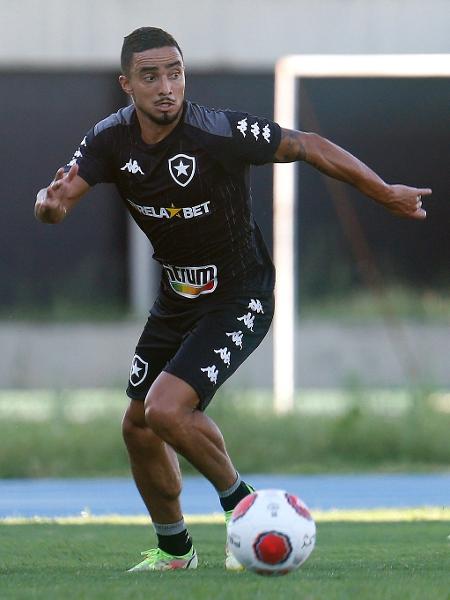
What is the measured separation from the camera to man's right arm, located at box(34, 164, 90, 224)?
6719mm

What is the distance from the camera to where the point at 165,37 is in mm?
6961

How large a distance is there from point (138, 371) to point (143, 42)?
1.59m

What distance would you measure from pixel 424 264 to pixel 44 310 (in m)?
7.76

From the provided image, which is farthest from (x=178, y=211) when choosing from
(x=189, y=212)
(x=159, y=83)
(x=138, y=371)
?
(x=138, y=371)

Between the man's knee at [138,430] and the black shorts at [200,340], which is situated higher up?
the black shorts at [200,340]

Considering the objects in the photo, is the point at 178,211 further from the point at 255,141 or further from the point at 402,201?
the point at 402,201

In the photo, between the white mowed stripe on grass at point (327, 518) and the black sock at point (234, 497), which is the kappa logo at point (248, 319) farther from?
the white mowed stripe on grass at point (327, 518)

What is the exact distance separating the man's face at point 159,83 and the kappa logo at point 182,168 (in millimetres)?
175

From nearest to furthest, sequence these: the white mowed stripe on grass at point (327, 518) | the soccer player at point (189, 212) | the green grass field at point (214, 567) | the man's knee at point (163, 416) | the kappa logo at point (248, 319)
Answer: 1. the green grass field at point (214, 567)
2. the man's knee at point (163, 416)
3. the soccer player at point (189, 212)
4. the kappa logo at point (248, 319)
5. the white mowed stripe on grass at point (327, 518)

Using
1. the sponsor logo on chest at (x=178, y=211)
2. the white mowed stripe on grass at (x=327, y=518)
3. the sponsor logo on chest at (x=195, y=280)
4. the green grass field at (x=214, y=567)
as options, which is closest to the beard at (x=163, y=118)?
the sponsor logo on chest at (x=178, y=211)

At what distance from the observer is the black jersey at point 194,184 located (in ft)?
22.7

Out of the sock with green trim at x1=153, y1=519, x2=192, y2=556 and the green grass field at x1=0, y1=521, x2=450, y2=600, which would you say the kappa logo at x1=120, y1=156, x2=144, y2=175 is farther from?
the green grass field at x1=0, y1=521, x2=450, y2=600

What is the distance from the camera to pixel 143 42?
6.95 m

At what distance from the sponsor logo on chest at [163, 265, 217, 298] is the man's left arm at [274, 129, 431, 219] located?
25.7 inches
